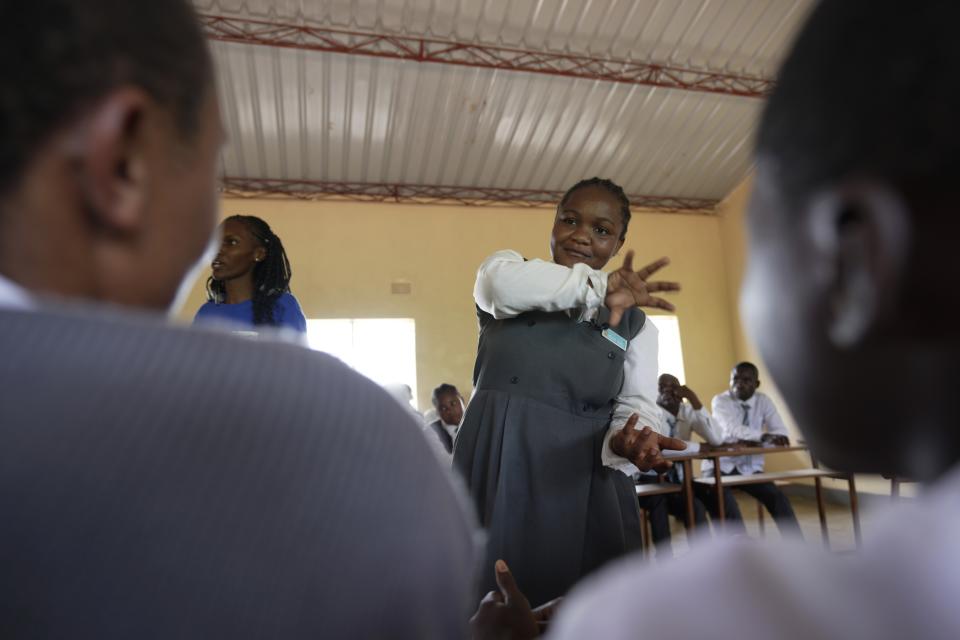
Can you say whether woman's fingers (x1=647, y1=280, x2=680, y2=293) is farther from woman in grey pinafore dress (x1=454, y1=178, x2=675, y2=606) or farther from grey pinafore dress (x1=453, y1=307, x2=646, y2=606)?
grey pinafore dress (x1=453, y1=307, x2=646, y2=606)

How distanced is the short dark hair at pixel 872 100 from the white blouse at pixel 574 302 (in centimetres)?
120

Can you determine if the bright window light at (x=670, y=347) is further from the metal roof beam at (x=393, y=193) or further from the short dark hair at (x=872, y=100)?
the short dark hair at (x=872, y=100)

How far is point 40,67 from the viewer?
0.41 meters

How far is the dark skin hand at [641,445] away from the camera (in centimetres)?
152

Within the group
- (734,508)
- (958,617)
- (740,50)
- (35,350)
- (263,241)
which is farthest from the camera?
(740,50)

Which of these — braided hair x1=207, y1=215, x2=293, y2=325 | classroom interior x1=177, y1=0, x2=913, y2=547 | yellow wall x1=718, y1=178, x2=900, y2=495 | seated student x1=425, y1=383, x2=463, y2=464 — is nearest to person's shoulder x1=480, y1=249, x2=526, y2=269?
braided hair x1=207, y1=215, x2=293, y2=325

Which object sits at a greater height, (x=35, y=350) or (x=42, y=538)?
(x=35, y=350)

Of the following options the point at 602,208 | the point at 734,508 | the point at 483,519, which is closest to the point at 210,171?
the point at 483,519

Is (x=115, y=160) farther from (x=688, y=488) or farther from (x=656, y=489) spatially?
(x=656, y=489)

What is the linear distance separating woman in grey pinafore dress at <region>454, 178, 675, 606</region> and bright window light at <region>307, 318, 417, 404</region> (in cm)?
644

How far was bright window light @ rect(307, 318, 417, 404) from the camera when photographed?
815 cm

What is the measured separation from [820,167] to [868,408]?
4.7 inches

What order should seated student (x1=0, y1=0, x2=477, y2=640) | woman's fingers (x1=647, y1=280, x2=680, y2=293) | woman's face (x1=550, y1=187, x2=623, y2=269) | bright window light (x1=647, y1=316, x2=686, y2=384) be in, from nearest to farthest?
1. seated student (x1=0, y1=0, x2=477, y2=640)
2. woman's fingers (x1=647, y1=280, x2=680, y2=293)
3. woman's face (x1=550, y1=187, x2=623, y2=269)
4. bright window light (x1=647, y1=316, x2=686, y2=384)

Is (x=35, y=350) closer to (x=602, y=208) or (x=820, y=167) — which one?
(x=820, y=167)
